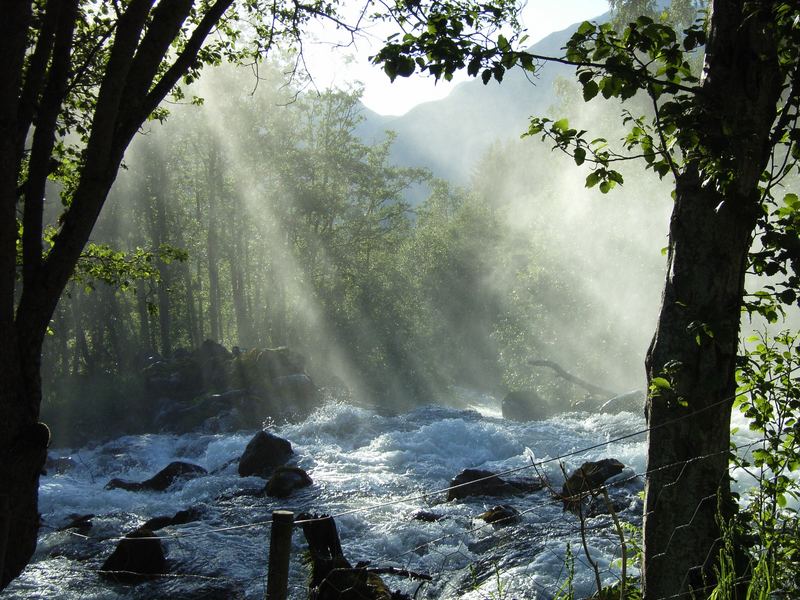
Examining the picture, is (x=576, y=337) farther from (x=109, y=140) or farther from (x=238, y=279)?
(x=109, y=140)

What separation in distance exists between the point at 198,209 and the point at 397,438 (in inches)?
1145

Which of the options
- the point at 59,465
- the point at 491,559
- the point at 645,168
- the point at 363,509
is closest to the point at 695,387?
the point at 645,168

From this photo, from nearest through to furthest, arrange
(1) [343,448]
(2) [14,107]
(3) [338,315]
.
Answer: (2) [14,107], (1) [343,448], (3) [338,315]

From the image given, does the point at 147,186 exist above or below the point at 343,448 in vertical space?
above

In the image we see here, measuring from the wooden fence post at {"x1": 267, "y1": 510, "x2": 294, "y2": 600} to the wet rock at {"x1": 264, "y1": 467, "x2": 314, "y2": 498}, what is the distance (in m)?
10.6

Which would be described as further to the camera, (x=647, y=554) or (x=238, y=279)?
(x=238, y=279)

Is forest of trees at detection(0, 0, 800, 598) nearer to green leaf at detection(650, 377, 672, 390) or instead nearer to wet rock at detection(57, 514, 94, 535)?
green leaf at detection(650, 377, 672, 390)

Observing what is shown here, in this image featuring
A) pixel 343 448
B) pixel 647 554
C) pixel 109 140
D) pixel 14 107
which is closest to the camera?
pixel 647 554

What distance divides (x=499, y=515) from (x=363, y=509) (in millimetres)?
7052

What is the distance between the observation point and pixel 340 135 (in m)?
44.2

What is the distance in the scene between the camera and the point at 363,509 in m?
3.97

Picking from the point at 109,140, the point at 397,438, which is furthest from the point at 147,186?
the point at 109,140

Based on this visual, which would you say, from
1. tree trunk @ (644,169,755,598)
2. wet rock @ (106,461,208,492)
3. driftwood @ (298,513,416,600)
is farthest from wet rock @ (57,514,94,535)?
tree trunk @ (644,169,755,598)

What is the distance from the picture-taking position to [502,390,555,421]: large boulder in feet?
95.4
